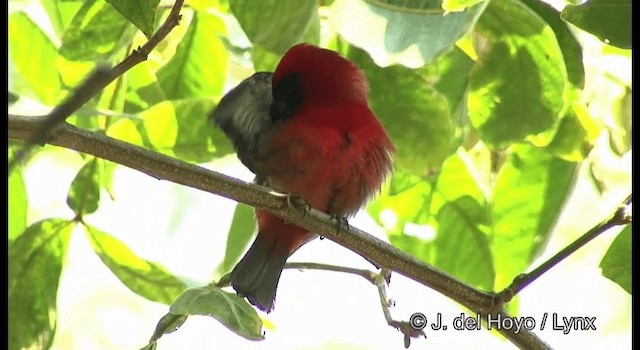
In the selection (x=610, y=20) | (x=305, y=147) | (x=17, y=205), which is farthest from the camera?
(x=305, y=147)

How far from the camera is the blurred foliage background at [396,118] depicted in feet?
4.74

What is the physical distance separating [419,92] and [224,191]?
Result: 476 mm

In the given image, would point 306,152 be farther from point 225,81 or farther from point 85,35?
point 85,35

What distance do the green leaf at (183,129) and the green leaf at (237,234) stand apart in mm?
122

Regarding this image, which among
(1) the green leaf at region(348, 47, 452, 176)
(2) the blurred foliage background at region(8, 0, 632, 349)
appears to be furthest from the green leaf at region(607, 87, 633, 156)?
(1) the green leaf at region(348, 47, 452, 176)

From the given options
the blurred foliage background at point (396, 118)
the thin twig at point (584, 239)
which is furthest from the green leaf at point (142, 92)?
the thin twig at point (584, 239)

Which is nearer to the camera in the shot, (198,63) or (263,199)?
(263,199)

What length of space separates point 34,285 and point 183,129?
0.36 metres

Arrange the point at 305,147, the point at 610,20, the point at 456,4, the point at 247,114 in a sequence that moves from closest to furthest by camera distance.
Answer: the point at 610,20
the point at 456,4
the point at 247,114
the point at 305,147

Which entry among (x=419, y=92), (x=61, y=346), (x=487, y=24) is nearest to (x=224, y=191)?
(x=419, y=92)

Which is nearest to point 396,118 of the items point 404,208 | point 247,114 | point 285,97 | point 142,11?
point 404,208

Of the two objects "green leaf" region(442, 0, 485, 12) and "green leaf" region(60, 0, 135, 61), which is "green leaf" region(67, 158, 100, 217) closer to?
"green leaf" region(60, 0, 135, 61)

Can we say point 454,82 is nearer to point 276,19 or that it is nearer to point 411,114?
point 411,114

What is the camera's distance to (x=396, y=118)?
5.10 ft
